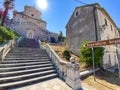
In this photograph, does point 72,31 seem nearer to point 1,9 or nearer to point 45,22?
point 1,9

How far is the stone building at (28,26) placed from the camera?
2705 centimetres

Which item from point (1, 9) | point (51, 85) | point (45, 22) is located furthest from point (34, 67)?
point (45, 22)

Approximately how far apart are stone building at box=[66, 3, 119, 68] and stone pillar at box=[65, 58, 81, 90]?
7971 millimetres

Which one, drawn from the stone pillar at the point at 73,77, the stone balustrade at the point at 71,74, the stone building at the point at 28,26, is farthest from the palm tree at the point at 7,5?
the stone pillar at the point at 73,77

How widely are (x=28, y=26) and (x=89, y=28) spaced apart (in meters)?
17.9

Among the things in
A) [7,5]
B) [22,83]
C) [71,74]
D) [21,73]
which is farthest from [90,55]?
[7,5]

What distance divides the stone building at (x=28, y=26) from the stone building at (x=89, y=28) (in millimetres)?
12429

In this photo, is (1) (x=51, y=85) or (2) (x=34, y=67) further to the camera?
(2) (x=34, y=67)

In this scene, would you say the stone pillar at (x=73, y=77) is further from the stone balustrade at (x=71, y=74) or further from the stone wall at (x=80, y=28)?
the stone wall at (x=80, y=28)

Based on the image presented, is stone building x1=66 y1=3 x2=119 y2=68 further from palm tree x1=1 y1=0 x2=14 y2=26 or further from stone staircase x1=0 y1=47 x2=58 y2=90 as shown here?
palm tree x1=1 y1=0 x2=14 y2=26

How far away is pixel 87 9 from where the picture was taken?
1555 cm

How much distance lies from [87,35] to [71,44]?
3672mm

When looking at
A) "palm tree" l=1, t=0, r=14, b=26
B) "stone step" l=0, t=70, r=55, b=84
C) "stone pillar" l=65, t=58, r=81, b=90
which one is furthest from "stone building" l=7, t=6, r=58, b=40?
"stone pillar" l=65, t=58, r=81, b=90

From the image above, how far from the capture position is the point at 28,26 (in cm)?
2778
